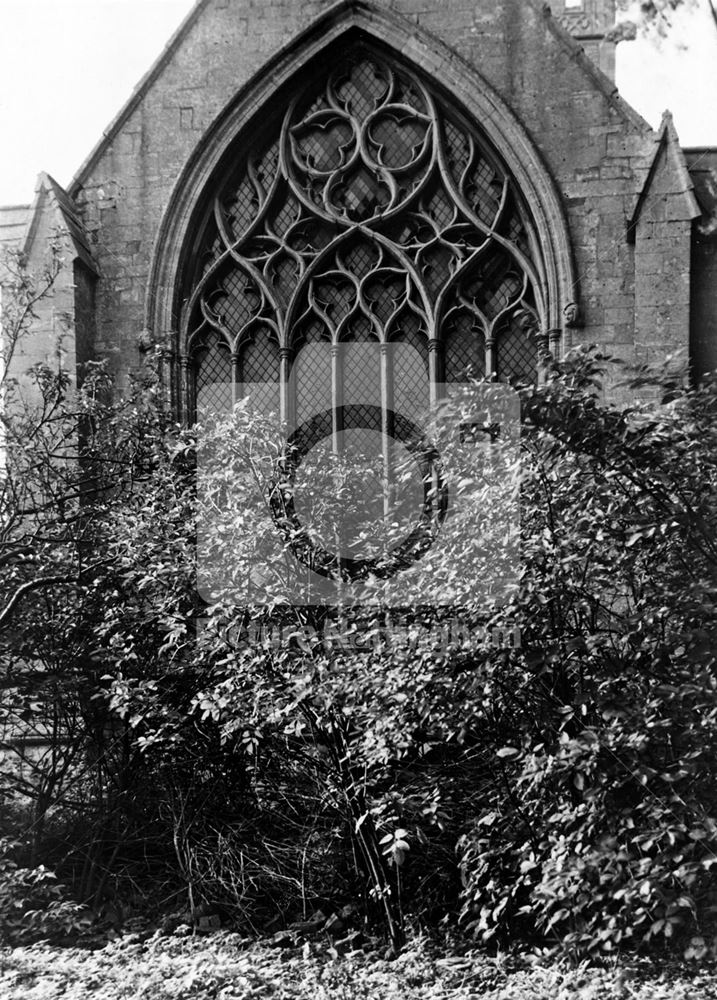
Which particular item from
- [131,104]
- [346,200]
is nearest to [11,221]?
[131,104]

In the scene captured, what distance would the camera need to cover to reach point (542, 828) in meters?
6.22

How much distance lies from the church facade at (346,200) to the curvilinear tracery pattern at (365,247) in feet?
0.07

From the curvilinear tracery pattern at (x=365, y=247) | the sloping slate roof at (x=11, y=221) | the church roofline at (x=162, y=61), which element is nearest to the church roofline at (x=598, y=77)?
the church roofline at (x=162, y=61)

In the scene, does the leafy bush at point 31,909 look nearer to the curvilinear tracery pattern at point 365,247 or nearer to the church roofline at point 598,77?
the curvilinear tracery pattern at point 365,247

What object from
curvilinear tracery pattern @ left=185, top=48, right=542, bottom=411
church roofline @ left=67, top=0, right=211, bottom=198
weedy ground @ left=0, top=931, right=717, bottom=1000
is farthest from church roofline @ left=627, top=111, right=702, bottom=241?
weedy ground @ left=0, top=931, right=717, bottom=1000

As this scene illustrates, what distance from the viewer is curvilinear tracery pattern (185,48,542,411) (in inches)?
425

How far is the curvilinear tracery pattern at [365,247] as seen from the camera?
1080 cm

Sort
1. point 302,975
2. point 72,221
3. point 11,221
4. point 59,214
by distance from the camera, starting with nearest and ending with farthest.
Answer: point 302,975 → point 59,214 → point 72,221 → point 11,221

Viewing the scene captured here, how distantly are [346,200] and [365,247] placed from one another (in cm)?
50

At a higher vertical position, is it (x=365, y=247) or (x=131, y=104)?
(x=131, y=104)

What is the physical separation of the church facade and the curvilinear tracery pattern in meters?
0.02

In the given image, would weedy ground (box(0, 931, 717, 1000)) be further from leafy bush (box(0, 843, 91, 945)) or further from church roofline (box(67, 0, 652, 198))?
church roofline (box(67, 0, 652, 198))

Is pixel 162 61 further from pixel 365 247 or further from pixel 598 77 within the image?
pixel 598 77

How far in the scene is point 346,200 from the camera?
1115 centimetres
